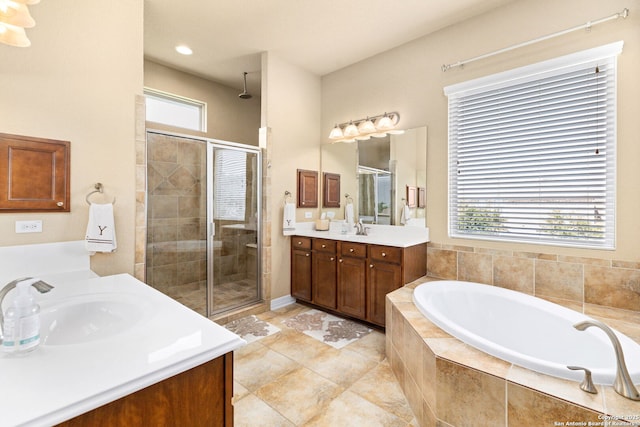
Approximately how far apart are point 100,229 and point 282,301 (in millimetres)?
2083

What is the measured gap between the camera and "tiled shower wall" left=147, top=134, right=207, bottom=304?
2.86 meters

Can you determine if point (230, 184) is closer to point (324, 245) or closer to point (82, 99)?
point (324, 245)

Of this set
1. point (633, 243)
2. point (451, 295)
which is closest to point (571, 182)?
point (633, 243)

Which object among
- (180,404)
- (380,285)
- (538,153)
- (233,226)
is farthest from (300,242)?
(180,404)

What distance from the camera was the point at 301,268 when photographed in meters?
3.57

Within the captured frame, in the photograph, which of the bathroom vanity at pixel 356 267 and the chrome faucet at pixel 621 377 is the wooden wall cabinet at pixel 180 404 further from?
the bathroom vanity at pixel 356 267

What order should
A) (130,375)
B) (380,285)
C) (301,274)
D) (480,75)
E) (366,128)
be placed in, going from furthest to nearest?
(301,274)
(366,128)
(380,285)
(480,75)
(130,375)

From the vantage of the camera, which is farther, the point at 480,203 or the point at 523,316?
the point at 480,203

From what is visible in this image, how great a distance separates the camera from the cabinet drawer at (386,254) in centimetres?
269

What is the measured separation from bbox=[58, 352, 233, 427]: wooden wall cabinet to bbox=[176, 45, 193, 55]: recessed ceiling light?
348 cm

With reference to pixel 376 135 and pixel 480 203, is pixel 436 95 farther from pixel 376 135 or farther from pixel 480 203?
pixel 480 203

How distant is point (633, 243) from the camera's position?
6.88 feet

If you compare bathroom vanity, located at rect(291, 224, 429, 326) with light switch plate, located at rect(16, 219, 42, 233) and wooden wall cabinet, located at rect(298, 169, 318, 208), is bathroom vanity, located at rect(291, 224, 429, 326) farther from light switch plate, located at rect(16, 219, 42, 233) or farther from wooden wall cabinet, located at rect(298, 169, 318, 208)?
light switch plate, located at rect(16, 219, 42, 233)

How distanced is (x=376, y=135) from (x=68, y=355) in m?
3.19
